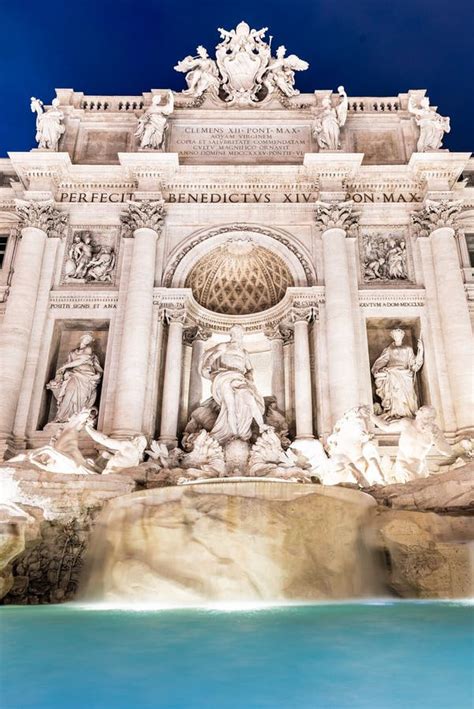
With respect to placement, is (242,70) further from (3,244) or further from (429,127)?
(3,244)

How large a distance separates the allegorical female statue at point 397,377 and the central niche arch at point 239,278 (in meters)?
3.95

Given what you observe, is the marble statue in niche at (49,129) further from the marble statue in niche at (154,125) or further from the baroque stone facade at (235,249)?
the marble statue in niche at (154,125)

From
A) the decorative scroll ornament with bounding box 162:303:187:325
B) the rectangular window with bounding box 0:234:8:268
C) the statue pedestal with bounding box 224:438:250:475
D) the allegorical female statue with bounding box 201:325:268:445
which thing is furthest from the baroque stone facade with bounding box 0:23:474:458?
the statue pedestal with bounding box 224:438:250:475

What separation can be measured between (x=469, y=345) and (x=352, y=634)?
13023 millimetres

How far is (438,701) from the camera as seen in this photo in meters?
2.76

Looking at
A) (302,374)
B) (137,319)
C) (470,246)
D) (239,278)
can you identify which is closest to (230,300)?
(239,278)

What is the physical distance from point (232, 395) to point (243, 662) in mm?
10948

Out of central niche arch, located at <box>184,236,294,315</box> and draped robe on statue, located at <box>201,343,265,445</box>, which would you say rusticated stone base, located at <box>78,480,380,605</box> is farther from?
central niche arch, located at <box>184,236,294,315</box>

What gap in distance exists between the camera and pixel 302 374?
52.6 feet

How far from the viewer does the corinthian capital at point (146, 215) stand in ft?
57.3

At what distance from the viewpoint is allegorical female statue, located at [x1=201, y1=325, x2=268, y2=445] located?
1418 centimetres

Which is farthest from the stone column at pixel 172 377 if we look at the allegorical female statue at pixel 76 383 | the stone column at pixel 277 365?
the stone column at pixel 277 365

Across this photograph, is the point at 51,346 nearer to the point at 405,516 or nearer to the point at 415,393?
the point at 415,393

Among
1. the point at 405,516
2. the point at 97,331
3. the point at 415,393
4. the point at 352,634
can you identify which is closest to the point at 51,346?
the point at 97,331
